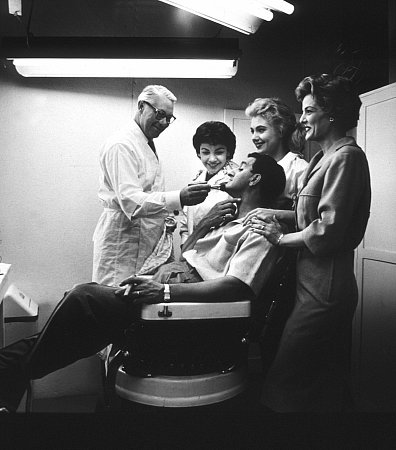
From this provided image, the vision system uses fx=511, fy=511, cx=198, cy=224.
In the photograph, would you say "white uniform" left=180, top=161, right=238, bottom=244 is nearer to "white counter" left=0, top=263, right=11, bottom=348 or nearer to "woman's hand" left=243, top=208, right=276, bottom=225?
"woman's hand" left=243, top=208, right=276, bottom=225

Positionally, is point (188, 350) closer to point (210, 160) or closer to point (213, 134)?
point (210, 160)

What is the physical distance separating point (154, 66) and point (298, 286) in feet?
3.91

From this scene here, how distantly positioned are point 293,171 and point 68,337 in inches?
48.3

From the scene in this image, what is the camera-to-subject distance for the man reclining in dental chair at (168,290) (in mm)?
2215

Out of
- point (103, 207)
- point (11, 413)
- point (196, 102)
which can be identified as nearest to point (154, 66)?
point (196, 102)

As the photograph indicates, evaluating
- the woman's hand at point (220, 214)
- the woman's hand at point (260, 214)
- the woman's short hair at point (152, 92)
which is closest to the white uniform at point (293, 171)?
the woman's hand at point (260, 214)

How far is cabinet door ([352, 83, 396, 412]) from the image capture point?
2324 mm

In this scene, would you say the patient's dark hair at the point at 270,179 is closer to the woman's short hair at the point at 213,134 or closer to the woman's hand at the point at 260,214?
the woman's hand at the point at 260,214

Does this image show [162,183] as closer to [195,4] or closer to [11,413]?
[195,4]

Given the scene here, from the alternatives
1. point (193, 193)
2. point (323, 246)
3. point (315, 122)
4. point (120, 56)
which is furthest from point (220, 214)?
point (120, 56)

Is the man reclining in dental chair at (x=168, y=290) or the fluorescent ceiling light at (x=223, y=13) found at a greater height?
the fluorescent ceiling light at (x=223, y=13)

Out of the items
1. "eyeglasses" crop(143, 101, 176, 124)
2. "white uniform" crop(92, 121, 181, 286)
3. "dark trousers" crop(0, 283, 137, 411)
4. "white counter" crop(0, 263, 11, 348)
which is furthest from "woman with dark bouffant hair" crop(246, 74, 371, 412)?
"white counter" crop(0, 263, 11, 348)

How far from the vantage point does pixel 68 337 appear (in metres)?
2.24

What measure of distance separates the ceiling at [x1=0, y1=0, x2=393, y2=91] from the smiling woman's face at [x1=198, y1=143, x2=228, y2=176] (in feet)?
1.54
